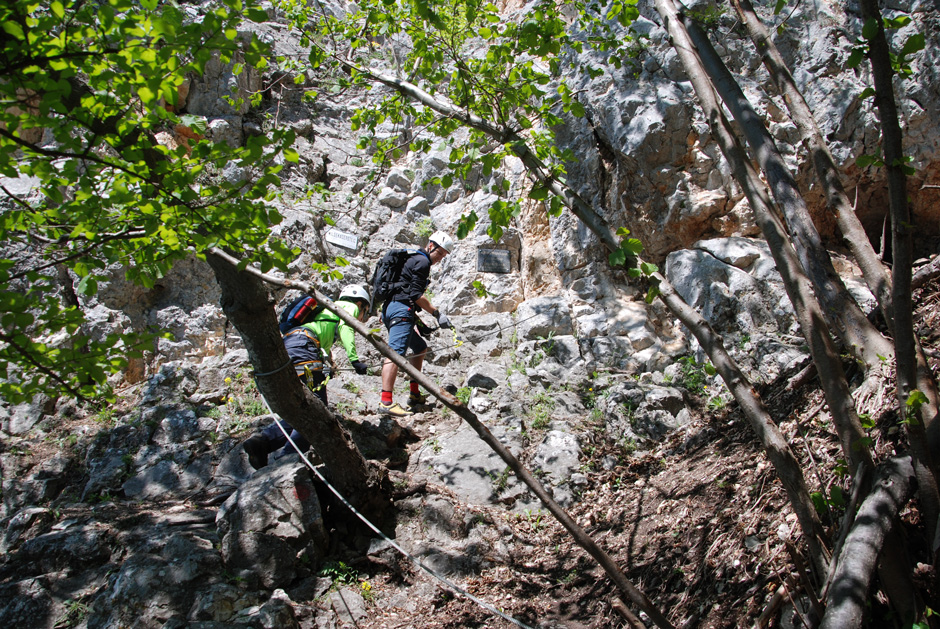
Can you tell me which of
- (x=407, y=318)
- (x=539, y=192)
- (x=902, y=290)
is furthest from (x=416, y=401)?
(x=902, y=290)

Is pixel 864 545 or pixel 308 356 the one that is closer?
pixel 864 545

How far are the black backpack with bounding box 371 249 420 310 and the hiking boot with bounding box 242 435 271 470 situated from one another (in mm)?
2130

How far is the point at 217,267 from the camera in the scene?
10.5 feet

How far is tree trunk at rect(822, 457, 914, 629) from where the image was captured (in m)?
1.75

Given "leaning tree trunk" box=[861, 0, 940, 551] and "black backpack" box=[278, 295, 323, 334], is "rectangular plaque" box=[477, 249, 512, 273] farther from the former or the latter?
"leaning tree trunk" box=[861, 0, 940, 551]

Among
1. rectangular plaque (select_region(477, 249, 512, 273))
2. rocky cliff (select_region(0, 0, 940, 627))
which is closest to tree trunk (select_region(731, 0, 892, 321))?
rocky cliff (select_region(0, 0, 940, 627))

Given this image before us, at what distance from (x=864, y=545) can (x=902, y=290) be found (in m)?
1.02

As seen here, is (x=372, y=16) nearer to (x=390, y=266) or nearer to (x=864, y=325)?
(x=390, y=266)

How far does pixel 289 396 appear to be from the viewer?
364 cm

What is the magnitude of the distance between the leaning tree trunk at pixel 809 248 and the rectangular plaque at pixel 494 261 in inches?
208

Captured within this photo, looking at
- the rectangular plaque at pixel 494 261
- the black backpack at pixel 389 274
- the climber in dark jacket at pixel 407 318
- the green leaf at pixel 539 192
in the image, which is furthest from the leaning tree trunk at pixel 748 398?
the rectangular plaque at pixel 494 261

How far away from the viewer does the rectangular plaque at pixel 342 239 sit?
866 centimetres

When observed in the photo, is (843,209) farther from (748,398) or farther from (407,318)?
(407,318)

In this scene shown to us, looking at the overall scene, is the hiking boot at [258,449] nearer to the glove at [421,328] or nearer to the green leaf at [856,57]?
the glove at [421,328]
